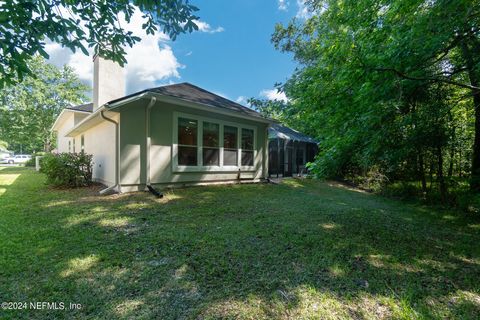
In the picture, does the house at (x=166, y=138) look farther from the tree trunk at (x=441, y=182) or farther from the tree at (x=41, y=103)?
the tree at (x=41, y=103)

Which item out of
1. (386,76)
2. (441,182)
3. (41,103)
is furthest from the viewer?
(41,103)

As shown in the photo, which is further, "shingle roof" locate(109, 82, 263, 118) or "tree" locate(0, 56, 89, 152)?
"tree" locate(0, 56, 89, 152)

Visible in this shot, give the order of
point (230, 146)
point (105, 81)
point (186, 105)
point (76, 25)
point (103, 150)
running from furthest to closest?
point (105, 81), point (230, 146), point (103, 150), point (186, 105), point (76, 25)

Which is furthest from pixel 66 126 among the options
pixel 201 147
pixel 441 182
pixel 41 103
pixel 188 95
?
pixel 441 182

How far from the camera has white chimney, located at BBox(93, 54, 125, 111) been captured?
8781 mm

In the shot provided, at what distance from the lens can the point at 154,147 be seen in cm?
660

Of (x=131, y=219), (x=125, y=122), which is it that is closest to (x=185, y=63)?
(x=125, y=122)

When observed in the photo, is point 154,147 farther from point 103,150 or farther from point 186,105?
point 103,150

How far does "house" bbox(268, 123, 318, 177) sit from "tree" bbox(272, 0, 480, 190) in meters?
6.77

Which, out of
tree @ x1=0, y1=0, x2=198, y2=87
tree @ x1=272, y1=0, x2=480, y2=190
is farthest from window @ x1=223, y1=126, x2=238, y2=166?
tree @ x1=0, y1=0, x2=198, y2=87

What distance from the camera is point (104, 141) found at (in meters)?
7.65

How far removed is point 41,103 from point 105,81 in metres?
19.1

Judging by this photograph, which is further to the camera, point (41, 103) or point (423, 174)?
point (41, 103)

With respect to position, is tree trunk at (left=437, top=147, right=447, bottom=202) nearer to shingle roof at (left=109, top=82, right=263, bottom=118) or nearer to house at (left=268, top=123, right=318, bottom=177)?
shingle roof at (left=109, top=82, right=263, bottom=118)
